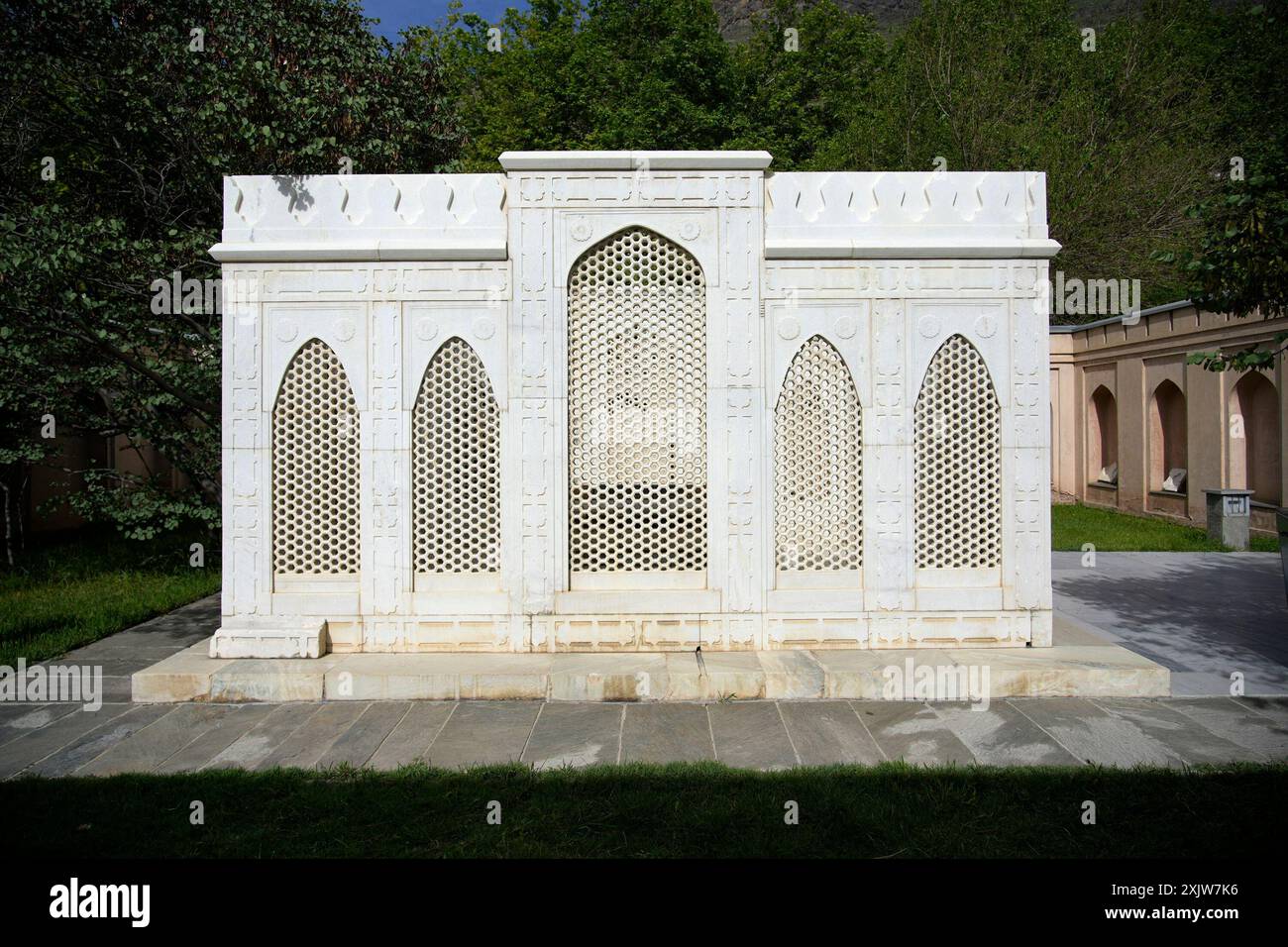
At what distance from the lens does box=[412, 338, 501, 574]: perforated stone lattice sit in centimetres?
595

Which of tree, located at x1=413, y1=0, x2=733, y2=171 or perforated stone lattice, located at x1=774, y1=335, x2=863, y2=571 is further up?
tree, located at x1=413, y1=0, x2=733, y2=171

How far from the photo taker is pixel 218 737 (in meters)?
4.80

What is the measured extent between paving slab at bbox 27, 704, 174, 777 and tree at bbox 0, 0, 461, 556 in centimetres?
430

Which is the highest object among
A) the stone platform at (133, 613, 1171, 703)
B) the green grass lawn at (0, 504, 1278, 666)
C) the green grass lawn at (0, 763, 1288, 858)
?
the green grass lawn at (0, 504, 1278, 666)

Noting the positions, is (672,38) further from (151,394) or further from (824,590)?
(824,590)

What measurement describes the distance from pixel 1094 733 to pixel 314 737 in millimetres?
4531

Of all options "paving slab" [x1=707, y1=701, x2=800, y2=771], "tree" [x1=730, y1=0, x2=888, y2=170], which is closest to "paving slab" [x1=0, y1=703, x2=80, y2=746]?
"paving slab" [x1=707, y1=701, x2=800, y2=771]

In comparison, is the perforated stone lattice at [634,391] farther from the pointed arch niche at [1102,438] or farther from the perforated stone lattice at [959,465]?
the pointed arch niche at [1102,438]

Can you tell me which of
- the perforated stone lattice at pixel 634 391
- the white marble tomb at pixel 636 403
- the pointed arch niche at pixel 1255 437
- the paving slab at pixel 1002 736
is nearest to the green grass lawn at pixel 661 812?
the paving slab at pixel 1002 736

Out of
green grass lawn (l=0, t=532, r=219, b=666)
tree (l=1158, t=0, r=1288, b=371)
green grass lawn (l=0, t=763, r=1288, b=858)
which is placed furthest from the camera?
green grass lawn (l=0, t=532, r=219, b=666)

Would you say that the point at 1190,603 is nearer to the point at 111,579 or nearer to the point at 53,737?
the point at 53,737

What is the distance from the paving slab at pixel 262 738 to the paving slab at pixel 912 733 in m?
3.46

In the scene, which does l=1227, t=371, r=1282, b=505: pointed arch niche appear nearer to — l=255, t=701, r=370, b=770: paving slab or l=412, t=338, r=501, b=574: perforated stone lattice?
l=412, t=338, r=501, b=574: perforated stone lattice

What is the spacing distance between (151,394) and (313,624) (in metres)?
5.43
